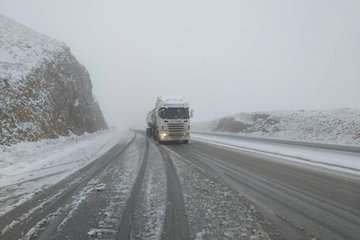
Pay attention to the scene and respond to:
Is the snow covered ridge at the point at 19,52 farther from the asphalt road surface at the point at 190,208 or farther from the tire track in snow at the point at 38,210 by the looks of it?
the asphalt road surface at the point at 190,208

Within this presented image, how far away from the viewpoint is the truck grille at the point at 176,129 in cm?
2100

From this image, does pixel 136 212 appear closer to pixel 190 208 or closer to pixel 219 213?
pixel 190 208

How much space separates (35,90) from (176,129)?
11.2 metres

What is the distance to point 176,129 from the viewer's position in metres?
21.1

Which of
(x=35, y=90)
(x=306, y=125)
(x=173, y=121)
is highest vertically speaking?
(x=35, y=90)

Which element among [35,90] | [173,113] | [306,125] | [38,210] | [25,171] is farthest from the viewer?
[306,125]

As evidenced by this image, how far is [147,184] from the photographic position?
7312mm

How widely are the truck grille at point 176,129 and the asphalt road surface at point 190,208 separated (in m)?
12.1

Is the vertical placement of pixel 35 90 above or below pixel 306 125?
above

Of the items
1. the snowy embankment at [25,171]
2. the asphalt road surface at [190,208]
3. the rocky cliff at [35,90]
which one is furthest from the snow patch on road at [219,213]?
the rocky cliff at [35,90]

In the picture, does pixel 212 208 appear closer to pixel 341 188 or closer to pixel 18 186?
pixel 341 188

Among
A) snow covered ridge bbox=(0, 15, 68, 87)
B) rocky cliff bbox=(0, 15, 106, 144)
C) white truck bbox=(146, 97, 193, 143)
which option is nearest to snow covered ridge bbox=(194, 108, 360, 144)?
white truck bbox=(146, 97, 193, 143)

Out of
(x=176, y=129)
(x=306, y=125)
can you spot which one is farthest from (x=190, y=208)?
(x=306, y=125)

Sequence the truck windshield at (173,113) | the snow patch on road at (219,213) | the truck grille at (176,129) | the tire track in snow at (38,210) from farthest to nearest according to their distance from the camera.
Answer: the truck windshield at (173,113) → the truck grille at (176,129) → the tire track in snow at (38,210) → the snow patch on road at (219,213)
